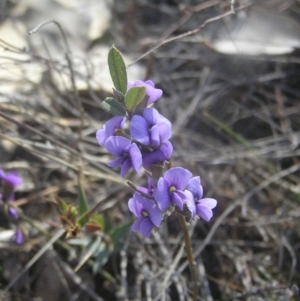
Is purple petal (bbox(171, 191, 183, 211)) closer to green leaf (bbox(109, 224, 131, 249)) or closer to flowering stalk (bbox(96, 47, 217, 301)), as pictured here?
flowering stalk (bbox(96, 47, 217, 301))

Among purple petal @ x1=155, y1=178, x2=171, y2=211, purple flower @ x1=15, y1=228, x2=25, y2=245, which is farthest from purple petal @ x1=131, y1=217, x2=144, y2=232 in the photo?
purple flower @ x1=15, y1=228, x2=25, y2=245

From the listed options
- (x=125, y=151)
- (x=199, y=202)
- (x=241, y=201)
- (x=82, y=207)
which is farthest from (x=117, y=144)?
(x=241, y=201)

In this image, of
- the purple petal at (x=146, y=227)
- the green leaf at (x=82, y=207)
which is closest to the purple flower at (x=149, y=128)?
the purple petal at (x=146, y=227)

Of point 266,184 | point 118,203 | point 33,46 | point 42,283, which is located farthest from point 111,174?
point 33,46

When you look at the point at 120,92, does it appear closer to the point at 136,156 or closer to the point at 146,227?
the point at 136,156

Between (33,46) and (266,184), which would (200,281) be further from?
(33,46)

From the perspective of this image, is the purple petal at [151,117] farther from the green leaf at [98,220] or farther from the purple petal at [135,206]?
the green leaf at [98,220]

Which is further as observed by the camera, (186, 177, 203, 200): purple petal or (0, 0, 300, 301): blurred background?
(0, 0, 300, 301): blurred background
